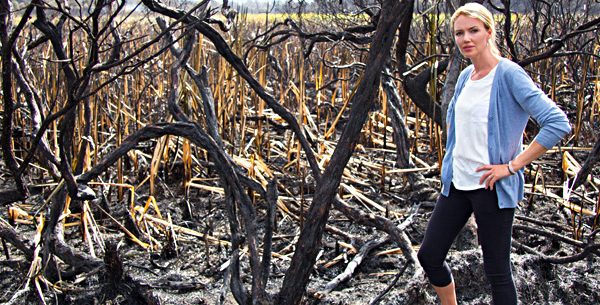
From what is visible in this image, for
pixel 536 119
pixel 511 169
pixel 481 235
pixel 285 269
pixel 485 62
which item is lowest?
pixel 285 269

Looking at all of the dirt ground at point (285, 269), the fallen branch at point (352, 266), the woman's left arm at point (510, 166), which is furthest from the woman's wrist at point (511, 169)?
the fallen branch at point (352, 266)

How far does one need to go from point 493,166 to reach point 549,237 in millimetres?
1283

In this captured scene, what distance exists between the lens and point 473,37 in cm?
195

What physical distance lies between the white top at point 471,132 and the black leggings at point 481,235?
0.16ft

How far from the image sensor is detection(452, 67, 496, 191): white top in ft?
6.42

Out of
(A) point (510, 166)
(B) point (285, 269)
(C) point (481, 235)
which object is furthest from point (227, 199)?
(A) point (510, 166)

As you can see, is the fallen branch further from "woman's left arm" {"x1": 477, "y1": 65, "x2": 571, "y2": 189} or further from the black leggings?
"woman's left arm" {"x1": 477, "y1": 65, "x2": 571, "y2": 189}

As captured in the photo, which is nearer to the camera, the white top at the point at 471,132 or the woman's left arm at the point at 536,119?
the woman's left arm at the point at 536,119

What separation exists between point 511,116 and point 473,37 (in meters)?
0.26

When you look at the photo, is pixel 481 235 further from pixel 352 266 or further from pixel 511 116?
pixel 352 266

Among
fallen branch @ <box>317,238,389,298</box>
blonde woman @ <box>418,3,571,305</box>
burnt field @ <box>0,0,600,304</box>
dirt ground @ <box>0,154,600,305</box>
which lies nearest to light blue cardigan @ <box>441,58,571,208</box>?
blonde woman @ <box>418,3,571,305</box>

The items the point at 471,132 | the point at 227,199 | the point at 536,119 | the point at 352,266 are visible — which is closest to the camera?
the point at 536,119

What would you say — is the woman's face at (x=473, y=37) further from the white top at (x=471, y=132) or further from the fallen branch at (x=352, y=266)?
the fallen branch at (x=352, y=266)

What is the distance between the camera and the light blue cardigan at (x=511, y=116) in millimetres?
1845
